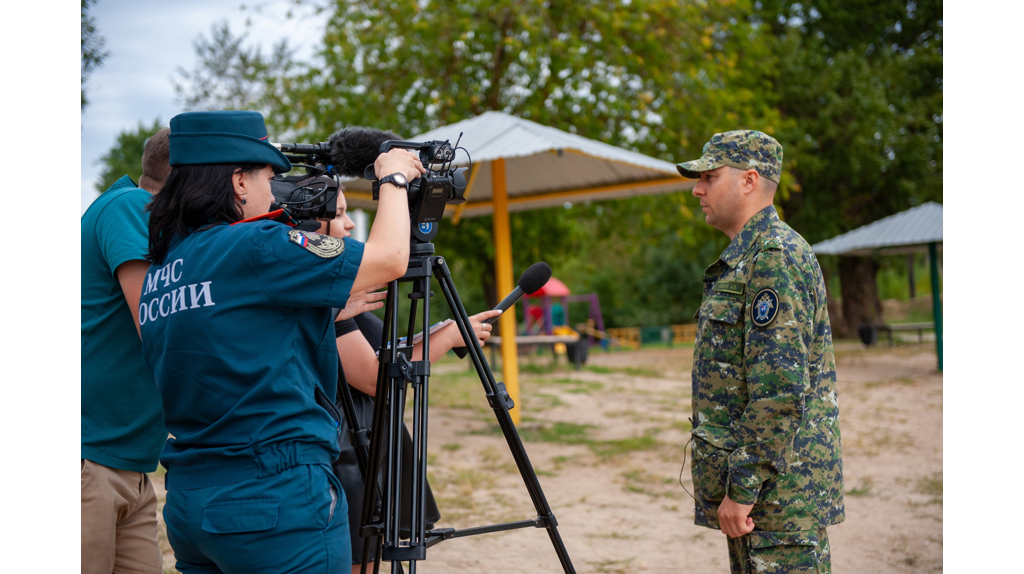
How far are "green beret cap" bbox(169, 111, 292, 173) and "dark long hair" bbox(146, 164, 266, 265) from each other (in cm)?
2

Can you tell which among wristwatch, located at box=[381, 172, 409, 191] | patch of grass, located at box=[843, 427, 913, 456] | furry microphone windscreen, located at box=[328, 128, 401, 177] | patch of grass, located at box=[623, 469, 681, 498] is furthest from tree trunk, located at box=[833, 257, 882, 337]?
wristwatch, located at box=[381, 172, 409, 191]

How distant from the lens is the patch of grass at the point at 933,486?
576 centimetres

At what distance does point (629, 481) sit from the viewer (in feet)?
20.7

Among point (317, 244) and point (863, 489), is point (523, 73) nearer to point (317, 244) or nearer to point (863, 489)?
point (863, 489)

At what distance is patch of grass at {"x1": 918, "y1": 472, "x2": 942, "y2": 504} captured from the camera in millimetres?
5762

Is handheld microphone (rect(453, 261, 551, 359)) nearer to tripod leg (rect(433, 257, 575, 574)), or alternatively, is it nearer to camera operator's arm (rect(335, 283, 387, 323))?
tripod leg (rect(433, 257, 575, 574))

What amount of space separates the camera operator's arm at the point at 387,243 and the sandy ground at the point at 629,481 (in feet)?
A: 9.98

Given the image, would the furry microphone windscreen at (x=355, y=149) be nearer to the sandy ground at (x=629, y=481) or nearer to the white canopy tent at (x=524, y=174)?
the sandy ground at (x=629, y=481)

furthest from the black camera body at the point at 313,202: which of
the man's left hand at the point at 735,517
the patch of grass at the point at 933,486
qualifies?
the patch of grass at the point at 933,486

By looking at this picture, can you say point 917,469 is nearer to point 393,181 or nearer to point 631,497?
point 631,497

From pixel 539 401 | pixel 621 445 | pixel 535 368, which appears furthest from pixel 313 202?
pixel 535 368

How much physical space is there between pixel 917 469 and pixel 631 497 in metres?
2.77

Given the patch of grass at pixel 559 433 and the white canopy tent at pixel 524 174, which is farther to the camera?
the patch of grass at pixel 559 433

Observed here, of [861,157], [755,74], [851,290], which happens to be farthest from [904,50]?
[755,74]
